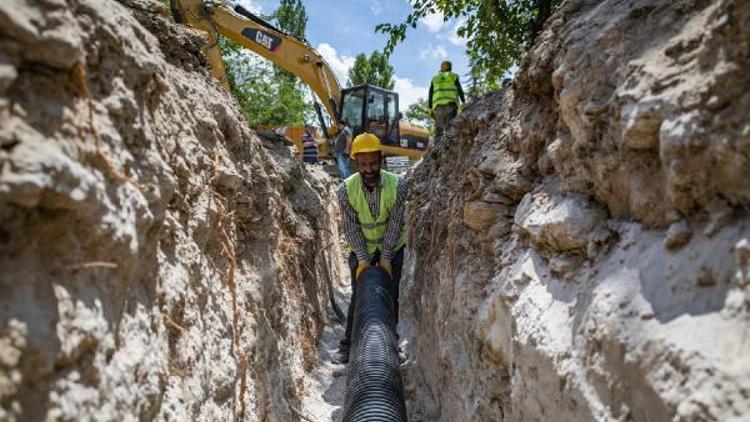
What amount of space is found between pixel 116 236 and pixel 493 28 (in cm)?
501

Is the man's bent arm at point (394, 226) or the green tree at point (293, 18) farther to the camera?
the green tree at point (293, 18)

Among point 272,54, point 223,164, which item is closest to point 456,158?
point 223,164

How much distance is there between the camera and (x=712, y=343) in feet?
4.20

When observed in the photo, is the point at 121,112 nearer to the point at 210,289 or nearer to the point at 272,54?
the point at 210,289

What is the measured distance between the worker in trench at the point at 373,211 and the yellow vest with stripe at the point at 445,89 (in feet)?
13.7

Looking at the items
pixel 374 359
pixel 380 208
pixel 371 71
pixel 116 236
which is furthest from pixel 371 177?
pixel 371 71

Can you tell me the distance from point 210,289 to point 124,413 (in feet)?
3.93

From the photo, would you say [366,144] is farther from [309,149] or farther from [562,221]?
[309,149]

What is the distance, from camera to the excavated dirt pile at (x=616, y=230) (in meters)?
1.38

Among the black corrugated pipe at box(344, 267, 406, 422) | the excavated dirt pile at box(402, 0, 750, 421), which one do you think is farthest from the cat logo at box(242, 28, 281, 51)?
the excavated dirt pile at box(402, 0, 750, 421)

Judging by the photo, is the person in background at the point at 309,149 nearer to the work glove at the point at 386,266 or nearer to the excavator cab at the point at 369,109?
the excavator cab at the point at 369,109

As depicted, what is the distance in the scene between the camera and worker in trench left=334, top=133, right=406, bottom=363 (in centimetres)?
481

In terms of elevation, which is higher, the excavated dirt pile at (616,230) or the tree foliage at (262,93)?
the tree foliage at (262,93)

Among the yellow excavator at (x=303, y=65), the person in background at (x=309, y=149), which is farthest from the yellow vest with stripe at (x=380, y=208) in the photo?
the person in background at (x=309, y=149)
